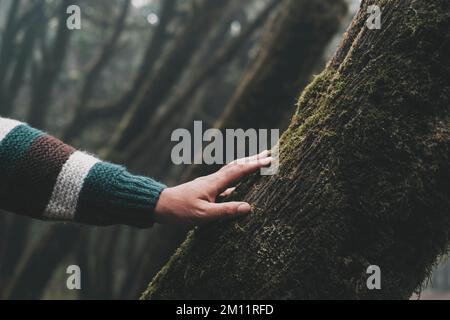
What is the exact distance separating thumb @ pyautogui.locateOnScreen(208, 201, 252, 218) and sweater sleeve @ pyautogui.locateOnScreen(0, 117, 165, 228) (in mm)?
196

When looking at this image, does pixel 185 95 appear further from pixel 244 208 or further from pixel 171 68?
pixel 244 208

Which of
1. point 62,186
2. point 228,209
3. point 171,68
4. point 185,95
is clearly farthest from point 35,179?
point 185,95

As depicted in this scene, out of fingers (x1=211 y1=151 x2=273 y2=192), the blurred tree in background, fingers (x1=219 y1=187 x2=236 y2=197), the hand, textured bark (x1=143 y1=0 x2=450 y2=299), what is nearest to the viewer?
textured bark (x1=143 y1=0 x2=450 y2=299)

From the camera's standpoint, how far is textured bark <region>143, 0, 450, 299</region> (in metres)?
1.54

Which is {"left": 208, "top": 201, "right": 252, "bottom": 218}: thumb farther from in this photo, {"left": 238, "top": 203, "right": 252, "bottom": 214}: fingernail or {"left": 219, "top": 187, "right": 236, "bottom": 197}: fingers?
{"left": 219, "top": 187, "right": 236, "bottom": 197}: fingers

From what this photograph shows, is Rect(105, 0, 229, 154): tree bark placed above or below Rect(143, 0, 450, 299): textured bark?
above

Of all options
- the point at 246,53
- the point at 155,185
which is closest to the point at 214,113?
the point at 246,53

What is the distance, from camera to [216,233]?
175 cm

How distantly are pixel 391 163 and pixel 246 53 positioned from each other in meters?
8.35

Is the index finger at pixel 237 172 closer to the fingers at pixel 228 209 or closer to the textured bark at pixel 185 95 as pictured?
the fingers at pixel 228 209

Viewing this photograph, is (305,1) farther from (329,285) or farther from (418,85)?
(329,285)

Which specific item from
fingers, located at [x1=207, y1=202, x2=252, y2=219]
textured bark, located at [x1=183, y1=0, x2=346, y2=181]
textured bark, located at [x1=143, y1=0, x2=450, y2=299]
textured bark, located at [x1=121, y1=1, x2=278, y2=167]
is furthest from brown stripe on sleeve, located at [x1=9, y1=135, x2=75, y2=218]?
textured bark, located at [x1=121, y1=1, x2=278, y2=167]

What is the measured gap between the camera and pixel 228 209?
5.61 feet

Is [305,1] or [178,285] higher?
[305,1]
